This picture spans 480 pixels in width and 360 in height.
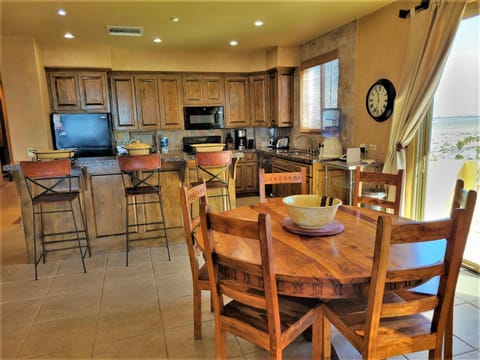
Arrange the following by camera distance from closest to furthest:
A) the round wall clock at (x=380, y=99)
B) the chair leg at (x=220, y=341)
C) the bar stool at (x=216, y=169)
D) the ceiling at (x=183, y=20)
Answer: the chair leg at (x=220, y=341) → the bar stool at (x=216, y=169) → the ceiling at (x=183, y=20) → the round wall clock at (x=380, y=99)

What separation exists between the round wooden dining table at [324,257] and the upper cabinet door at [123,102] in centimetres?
440

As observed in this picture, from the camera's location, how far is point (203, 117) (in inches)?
233

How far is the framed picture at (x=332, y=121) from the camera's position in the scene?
172 inches

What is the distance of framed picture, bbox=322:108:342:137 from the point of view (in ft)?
14.4

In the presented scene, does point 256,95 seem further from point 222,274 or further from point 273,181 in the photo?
point 222,274

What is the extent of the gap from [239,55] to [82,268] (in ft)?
14.6

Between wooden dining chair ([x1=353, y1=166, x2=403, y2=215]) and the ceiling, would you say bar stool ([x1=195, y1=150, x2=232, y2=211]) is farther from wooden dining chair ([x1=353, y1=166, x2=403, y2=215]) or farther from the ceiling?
the ceiling

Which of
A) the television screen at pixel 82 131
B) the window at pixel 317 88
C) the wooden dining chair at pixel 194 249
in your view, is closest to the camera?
the wooden dining chair at pixel 194 249

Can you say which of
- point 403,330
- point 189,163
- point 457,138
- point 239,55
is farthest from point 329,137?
point 403,330

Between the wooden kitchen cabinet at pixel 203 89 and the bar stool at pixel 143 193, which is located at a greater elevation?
the wooden kitchen cabinet at pixel 203 89

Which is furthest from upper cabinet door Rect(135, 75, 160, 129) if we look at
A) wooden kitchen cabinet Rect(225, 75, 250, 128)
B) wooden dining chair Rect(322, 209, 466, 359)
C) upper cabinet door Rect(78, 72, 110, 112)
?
wooden dining chair Rect(322, 209, 466, 359)

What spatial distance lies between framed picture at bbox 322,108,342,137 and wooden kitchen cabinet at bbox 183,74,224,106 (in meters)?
2.26

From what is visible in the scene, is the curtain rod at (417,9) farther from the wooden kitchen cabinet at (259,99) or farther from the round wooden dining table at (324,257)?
the wooden kitchen cabinet at (259,99)

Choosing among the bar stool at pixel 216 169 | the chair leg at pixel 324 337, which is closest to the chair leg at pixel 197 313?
the chair leg at pixel 324 337
